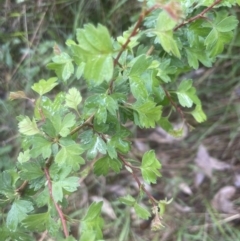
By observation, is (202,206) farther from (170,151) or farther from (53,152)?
(53,152)

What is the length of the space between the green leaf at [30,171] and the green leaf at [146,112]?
0.22m

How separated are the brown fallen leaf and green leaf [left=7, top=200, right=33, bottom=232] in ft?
3.47

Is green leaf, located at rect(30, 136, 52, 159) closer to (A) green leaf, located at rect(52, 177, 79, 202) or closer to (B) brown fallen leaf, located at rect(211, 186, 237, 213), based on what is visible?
(A) green leaf, located at rect(52, 177, 79, 202)

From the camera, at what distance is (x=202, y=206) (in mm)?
1830

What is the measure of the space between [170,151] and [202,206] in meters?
0.28

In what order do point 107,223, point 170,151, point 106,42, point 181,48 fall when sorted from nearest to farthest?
point 106,42 < point 181,48 < point 107,223 < point 170,151

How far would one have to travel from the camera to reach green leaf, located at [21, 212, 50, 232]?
2.85 ft

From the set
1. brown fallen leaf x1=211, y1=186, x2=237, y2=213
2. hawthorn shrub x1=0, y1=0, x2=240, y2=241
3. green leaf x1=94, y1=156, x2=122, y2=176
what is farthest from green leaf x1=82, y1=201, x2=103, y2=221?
brown fallen leaf x1=211, y1=186, x2=237, y2=213

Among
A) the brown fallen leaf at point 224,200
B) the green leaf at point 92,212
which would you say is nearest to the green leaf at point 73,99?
the green leaf at point 92,212

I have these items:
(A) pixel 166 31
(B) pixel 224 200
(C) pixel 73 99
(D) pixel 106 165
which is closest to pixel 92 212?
(D) pixel 106 165

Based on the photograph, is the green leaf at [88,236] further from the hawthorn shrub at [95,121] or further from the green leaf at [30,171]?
the green leaf at [30,171]

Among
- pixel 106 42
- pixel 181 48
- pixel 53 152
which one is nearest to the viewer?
pixel 106 42

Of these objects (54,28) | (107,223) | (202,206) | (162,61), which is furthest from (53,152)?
(54,28)

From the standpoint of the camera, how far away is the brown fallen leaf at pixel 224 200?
5.88 feet
